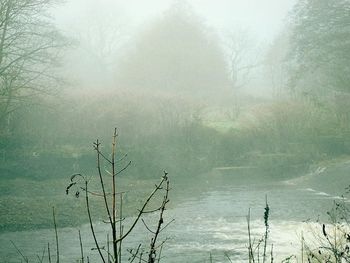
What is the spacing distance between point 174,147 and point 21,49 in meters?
9.83

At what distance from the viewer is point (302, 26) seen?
38.2m

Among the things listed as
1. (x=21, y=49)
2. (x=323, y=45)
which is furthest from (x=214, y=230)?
(x=323, y=45)

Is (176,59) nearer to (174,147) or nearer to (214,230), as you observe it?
(174,147)

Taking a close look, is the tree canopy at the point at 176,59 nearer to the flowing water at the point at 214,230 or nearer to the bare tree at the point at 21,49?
the bare tree at the point at 21,49

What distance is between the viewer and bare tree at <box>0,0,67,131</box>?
22.4m

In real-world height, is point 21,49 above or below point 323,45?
below

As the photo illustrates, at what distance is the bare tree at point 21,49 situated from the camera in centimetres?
2241

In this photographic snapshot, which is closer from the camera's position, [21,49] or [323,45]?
[21,49]

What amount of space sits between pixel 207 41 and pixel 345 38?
13.7 m

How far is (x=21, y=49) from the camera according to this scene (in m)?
22.7

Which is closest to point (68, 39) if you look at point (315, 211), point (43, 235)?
point (43, 235)

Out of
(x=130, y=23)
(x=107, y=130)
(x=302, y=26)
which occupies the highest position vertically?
(x=130, y=23)

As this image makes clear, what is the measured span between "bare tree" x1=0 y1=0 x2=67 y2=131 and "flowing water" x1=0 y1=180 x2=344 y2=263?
366 inches

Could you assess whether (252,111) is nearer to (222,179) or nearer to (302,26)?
(222,179)
